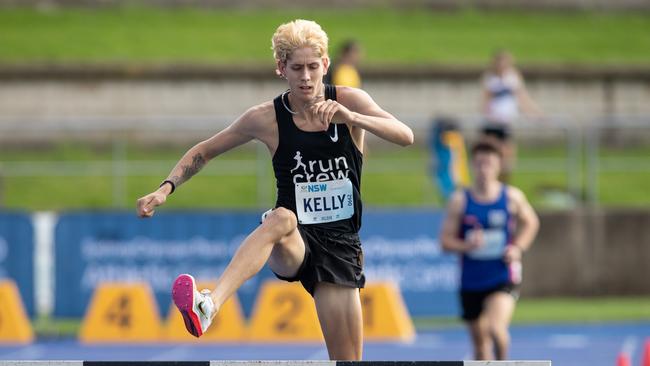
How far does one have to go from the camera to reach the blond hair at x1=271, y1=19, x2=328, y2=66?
7.89m

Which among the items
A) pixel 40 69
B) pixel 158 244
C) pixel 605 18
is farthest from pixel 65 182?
pixel 605 18

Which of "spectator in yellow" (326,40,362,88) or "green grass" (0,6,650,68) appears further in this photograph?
"green grass" (0,6,650,68)

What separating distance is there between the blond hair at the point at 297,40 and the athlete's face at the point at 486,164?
175 inches

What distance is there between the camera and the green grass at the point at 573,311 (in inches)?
718

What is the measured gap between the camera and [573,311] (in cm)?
1906

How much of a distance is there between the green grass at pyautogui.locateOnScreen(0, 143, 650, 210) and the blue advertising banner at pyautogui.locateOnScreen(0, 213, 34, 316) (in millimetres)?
3784

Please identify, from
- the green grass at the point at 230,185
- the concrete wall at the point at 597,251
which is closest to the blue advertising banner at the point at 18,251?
the green grass at the point at 230,185

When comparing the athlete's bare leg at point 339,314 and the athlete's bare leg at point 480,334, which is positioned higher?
the athlete's bare leg at point 480,334

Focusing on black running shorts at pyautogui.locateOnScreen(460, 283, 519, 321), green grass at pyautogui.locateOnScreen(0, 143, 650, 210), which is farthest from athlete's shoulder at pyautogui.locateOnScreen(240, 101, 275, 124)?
green grass at pyautogui.locateOnScreen(0, 143, 650, 210)

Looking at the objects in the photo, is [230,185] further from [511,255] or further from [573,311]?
[511,255]

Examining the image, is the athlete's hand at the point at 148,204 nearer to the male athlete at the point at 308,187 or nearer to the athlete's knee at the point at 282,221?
the male athlete at the point at 308,187

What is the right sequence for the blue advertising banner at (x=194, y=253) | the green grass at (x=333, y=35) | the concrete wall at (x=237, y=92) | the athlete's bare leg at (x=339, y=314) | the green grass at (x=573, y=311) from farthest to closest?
the green grass at (x=333, y=35)
the concrete wall at (x=237, y=92)
the green grass at (x=573, y=311)
the blue advertising banner at (x=194, y=253)
the athlete's bare leg at (x=339, y=314)

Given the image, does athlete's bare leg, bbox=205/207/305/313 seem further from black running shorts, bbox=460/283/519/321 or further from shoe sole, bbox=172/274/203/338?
black running shorts, bbox=460/283/519/321

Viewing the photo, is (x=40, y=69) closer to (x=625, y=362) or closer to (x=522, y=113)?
(x=522, y=113)
